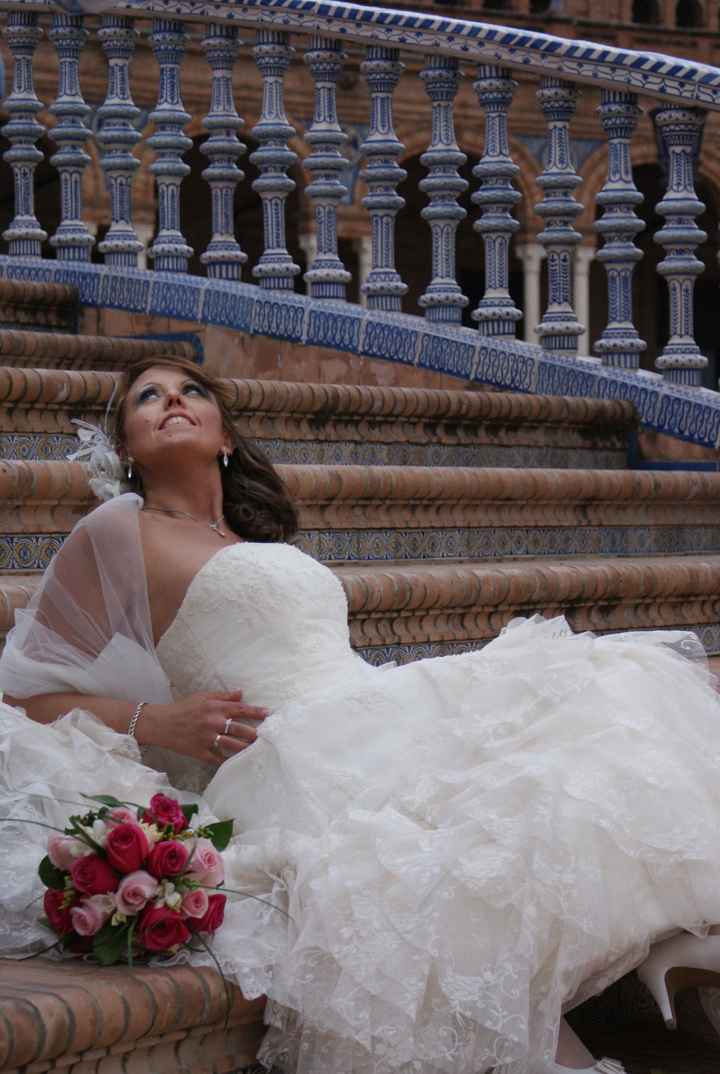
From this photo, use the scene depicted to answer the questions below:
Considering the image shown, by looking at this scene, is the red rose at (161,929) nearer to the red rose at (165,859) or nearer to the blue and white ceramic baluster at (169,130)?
the red rose at (165,859)

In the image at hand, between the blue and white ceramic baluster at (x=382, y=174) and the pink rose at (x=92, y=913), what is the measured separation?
5062 mm

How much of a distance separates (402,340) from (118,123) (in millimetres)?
1538

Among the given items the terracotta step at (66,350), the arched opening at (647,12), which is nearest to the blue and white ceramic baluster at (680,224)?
the terracotta step at (66,350)

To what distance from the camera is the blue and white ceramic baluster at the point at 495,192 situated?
7.68 metres

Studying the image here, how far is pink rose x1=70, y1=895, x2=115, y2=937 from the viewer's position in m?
2.95

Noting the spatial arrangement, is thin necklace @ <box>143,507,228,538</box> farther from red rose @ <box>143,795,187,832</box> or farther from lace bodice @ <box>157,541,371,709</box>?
red rose @ <box>143,795,187,832</box>

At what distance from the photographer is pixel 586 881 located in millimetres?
3084


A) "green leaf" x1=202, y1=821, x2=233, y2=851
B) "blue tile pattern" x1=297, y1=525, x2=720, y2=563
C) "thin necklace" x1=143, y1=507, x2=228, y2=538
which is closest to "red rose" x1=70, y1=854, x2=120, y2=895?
"green leaf" x1=202, y1=821, x2=233, y2=851

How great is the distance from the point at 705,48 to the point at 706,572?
678 inches

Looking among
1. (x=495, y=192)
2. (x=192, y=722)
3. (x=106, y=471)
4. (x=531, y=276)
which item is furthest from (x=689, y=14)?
(x=192, y=722)

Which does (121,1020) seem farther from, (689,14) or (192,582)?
(689,14)

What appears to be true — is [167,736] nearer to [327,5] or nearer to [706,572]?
[706,572]

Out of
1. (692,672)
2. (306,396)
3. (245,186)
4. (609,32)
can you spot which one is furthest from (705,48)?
(692,672)

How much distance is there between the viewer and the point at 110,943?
2.97 m
